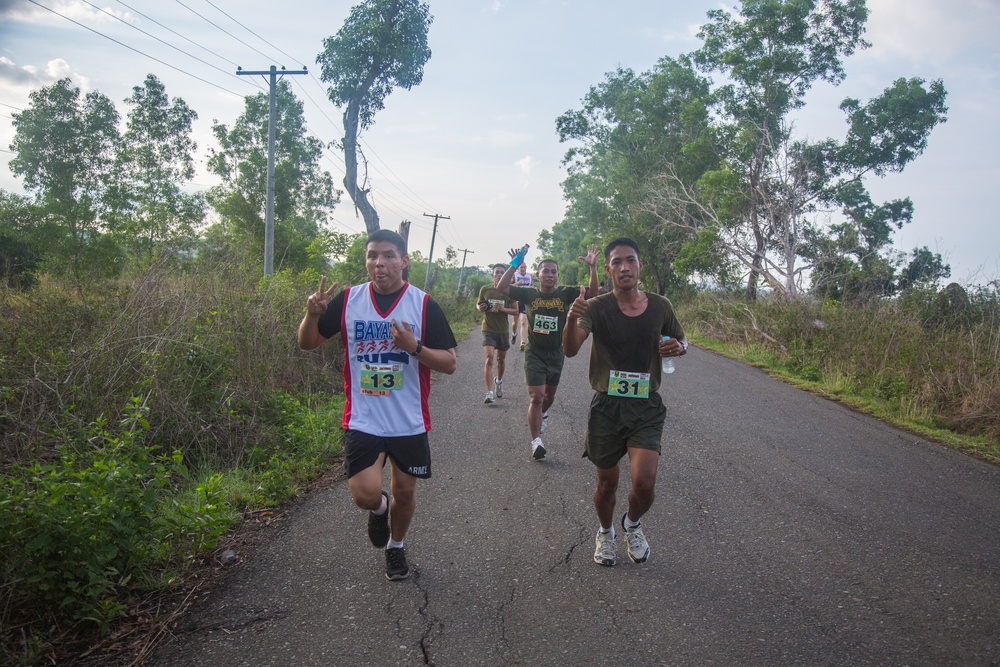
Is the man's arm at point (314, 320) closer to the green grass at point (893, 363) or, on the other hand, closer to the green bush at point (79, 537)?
the green bush at point (79, 537)

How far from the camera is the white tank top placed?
12.3 ft

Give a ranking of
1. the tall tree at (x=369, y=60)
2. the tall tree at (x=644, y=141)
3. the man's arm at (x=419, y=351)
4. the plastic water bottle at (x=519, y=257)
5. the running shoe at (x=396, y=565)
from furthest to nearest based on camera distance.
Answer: the tall tree at (x=644, y=141)
the tall tree at (x=369, y=60)
the plastic water bottle at (x=519, y=257)
the running shoe at (x=396, y=565)
the man's arm at (x=419, y=351)

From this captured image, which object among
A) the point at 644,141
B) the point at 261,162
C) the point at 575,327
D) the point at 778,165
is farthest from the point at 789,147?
the point at 261,162

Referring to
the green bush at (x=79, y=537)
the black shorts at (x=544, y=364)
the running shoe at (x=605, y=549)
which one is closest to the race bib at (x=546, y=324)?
the black shorts at (x=544, y=364)

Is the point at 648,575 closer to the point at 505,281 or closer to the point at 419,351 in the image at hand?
the point at 419,351

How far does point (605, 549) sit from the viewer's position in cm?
413

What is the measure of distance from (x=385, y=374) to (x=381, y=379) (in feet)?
0.12

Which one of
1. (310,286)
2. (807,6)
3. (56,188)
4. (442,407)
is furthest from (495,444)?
(56,188)

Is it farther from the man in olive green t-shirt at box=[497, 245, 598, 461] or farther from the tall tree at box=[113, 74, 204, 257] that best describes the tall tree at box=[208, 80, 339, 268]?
the man in olive green t-shirt at box=[497, 245, 598, 461]

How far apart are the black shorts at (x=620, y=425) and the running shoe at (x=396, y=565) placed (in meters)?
1.35

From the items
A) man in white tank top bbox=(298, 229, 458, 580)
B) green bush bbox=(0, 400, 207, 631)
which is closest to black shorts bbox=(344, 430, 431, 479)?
man in white tank top bbox=(298, 229, 458, 580)

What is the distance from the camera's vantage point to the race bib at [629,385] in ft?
13.7

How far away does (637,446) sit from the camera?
4051 millimetres

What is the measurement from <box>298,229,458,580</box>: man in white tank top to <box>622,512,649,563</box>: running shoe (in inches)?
56.0
